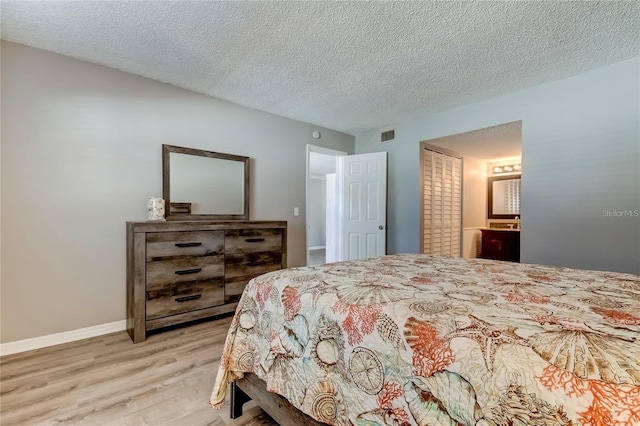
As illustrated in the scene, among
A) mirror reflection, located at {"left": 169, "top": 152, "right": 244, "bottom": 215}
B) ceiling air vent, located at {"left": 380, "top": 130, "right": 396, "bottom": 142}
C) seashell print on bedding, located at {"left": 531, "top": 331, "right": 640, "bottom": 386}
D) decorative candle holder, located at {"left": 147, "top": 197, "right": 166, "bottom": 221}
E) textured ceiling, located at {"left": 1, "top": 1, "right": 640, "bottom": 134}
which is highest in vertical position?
textured ceiling, located at {"left": 1, "top": 1, "right": 640, "bottom": 134}

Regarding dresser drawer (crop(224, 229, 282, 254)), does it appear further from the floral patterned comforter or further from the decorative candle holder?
the floral patterned comforter

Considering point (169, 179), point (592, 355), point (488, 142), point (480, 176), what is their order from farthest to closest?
point (480, 176) → point (488, 142) → point (169, 179) → point (592, 355)

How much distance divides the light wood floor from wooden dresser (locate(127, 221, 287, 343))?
251 millimetres

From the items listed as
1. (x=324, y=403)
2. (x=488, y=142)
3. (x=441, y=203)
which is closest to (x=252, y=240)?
(x=324, y=403)

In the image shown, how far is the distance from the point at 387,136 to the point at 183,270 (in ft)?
11.1

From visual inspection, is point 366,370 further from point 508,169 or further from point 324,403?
point 508,169

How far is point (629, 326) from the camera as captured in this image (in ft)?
2.62

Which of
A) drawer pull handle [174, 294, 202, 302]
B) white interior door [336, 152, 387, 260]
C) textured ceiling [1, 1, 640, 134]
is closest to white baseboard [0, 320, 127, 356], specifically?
drawer pull handle [174, 294, 202, 302]

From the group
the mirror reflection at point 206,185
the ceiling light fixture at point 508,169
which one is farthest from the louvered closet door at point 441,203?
the mirror reflection at point 206,185

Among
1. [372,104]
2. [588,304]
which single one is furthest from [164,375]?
[372,104]

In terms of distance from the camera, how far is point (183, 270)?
8.83 ft

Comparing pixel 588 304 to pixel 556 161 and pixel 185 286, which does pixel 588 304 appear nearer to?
pixel 556 161

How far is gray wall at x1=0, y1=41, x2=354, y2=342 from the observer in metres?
2.29

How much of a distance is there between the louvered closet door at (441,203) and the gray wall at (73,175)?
3.25m
